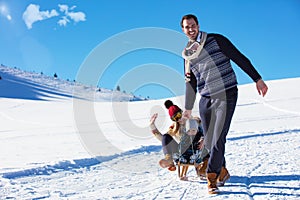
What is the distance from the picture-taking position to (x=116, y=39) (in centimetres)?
727

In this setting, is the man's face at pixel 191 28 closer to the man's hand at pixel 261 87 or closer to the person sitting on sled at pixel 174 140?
the man's hand at pixel 261 87

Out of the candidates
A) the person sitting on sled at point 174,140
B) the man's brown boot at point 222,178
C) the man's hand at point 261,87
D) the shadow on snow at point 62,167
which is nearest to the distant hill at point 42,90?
the shadow on snow at point 62,167

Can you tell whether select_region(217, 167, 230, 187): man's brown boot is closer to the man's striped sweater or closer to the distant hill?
the man's striped sweater

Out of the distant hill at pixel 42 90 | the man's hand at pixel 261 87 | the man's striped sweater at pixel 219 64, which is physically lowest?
the man's hand at pixel 261 87

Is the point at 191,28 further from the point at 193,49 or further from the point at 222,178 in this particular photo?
the point at 222,178

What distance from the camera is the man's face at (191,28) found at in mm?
3406

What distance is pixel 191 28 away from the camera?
3.43 metres

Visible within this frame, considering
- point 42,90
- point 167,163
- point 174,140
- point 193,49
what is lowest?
point 167,163

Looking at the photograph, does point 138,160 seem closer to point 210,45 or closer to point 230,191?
point 230,191

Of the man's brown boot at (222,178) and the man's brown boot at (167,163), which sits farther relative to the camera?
the man's brown boot at (167,163)

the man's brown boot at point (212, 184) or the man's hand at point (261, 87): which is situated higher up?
the man's hand at point (261, 87)

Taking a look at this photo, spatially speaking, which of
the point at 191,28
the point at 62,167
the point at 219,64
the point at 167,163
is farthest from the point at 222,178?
the point at 62,167

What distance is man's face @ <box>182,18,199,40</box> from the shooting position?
3406 millimetres

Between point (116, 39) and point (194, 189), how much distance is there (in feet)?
14.8
